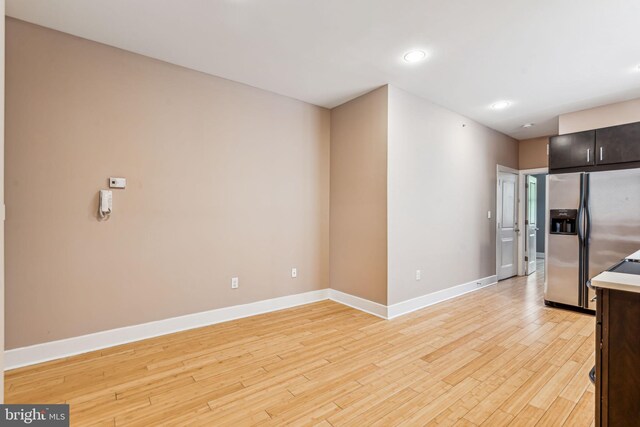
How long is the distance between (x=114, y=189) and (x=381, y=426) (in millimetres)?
2891

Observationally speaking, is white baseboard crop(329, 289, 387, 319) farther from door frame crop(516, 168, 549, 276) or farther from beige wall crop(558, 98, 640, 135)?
door frame crop(516, 168, 549, 276)

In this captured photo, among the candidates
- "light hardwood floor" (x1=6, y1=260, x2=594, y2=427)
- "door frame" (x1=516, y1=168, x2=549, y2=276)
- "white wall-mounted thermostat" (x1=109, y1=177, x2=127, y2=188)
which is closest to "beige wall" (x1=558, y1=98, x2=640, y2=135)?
"door frame" (x1=516, y1=168, x2=549, y2=276)

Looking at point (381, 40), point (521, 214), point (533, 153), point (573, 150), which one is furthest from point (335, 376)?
point (533, 153)

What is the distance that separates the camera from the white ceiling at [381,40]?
2.25 m

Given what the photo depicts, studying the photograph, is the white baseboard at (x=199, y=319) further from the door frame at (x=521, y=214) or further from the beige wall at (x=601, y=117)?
the beige wall at (x=601, y=117)

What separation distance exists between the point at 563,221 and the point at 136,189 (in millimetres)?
5059

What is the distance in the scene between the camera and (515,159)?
5.94 m

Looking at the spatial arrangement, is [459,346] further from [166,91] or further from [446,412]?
[166,91]

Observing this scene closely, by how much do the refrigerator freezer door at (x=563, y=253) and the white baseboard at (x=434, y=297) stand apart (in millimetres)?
987

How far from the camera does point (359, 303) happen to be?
387 cm

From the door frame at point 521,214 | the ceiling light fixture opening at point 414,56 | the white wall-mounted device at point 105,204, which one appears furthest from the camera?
the door frame at point 521,214

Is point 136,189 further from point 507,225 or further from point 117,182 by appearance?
point 507,225

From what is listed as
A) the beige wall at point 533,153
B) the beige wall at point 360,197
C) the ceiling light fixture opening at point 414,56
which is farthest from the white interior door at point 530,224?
the ceiling light fixture opening at point 414,56

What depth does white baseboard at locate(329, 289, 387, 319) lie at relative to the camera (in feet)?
11.8
